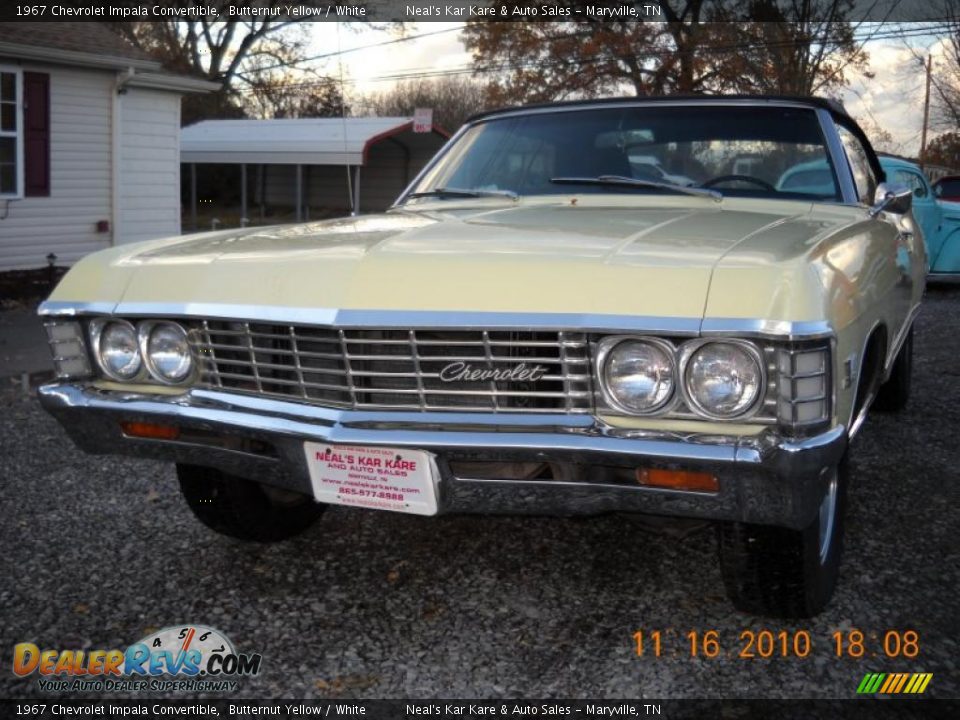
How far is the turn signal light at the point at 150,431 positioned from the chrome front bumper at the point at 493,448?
0.02 meters

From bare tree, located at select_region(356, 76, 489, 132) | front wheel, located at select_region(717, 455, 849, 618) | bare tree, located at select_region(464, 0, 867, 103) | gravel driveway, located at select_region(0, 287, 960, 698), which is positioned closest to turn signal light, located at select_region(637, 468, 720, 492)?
front wheel, located at select_region(717, 455, 849, 618)

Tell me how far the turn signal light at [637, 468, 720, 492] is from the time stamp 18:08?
26.4 inches

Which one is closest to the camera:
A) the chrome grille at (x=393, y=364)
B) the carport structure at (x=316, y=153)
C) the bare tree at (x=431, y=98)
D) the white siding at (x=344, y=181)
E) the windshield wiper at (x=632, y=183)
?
the chrome grille at (x=393, y=364)

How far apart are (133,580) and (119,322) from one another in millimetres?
916

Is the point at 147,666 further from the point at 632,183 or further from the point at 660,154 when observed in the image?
the point at 660,154

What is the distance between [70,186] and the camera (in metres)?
11.1

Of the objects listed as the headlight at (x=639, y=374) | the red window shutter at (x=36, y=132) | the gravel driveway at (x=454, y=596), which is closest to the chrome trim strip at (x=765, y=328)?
the headlight at (x=639, y=374)

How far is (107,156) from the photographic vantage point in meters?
Result: 11.6

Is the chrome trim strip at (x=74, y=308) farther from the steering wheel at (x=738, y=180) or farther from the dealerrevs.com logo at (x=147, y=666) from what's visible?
the steering wheel at (x=738, y=180)

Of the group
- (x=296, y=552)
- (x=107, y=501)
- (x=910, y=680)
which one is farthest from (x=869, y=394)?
(x=107, y=501)

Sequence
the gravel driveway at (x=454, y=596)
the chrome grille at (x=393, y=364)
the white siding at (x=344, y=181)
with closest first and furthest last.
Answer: the chrome grille at (x=393, y=364) < the gravel driveway at (x=454, y=596) < the white siding at (x=344, y=181)

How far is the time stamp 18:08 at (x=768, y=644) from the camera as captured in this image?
2559 millimetres

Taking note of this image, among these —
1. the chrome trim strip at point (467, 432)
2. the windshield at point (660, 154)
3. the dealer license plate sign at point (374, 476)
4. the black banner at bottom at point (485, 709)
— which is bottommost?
the black banner at bottom at point (485, 709)

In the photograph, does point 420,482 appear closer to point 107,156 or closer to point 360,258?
point 360,258
